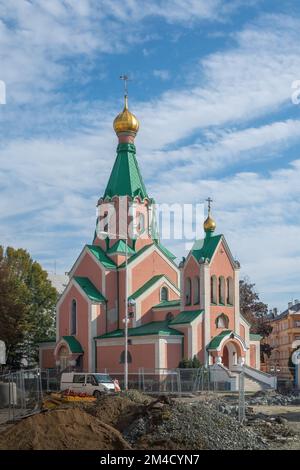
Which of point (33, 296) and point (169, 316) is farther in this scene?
point (33, 296)

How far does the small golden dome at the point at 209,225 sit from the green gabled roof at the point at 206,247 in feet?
1.69

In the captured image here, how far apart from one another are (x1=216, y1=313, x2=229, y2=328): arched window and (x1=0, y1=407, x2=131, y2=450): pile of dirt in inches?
1151

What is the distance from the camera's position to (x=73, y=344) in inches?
1860

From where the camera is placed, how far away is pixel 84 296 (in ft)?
155

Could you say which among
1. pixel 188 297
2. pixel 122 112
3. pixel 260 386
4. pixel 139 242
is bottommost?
pixel 260 386

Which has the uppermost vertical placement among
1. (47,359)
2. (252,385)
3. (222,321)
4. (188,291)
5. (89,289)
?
(89,289)

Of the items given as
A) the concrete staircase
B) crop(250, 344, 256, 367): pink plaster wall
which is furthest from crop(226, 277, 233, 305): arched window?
the concrete staircase

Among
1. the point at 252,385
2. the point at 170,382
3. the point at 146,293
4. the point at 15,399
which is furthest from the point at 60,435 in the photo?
the point at 146,293

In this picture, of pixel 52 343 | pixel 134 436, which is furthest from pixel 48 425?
pixel 52 343

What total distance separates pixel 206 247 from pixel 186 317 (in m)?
5.06

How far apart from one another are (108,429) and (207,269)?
95.2ft

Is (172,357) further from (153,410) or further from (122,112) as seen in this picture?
(153,410)

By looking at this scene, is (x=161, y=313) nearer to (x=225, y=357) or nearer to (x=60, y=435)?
(x=225, y=357)
